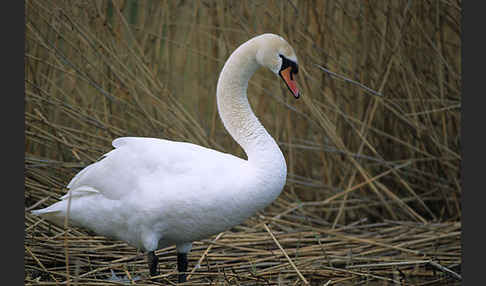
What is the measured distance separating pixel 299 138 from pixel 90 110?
5.36ft

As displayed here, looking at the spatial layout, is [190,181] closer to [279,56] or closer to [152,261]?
[152,261]

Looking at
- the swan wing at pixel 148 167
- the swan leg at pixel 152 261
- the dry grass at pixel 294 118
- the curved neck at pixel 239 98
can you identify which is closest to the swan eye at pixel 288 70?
the curved neck at pixel 239 98

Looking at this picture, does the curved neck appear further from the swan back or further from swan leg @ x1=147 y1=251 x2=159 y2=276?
swan leg @ x1=147 y1=251 x2=159 y2=276

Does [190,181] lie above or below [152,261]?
above

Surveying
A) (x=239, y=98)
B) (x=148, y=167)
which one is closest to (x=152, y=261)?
(x=148, y=167)

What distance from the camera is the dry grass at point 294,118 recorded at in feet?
12.7

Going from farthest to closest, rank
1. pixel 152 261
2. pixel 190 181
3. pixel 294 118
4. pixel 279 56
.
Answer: pixel 294 118
pixel 152 261
pixel 279 56
pixel 190 181

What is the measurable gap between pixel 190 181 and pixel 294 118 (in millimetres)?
2156

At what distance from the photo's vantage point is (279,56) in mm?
3062

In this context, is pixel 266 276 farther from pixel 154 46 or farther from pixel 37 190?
pixel 154 46

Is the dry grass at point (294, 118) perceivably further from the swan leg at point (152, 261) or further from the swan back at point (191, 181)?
the swan back at point (191, 181)

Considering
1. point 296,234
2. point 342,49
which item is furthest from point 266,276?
point 342,49

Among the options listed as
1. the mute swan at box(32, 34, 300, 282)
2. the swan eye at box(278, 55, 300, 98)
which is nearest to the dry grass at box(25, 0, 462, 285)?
the mute swan at box(32, 34, 300, 282)

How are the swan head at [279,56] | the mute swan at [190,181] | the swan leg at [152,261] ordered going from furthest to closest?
the swan leg at [152,261] → the swan head at [279,56] → the mute swan at [190,181]
